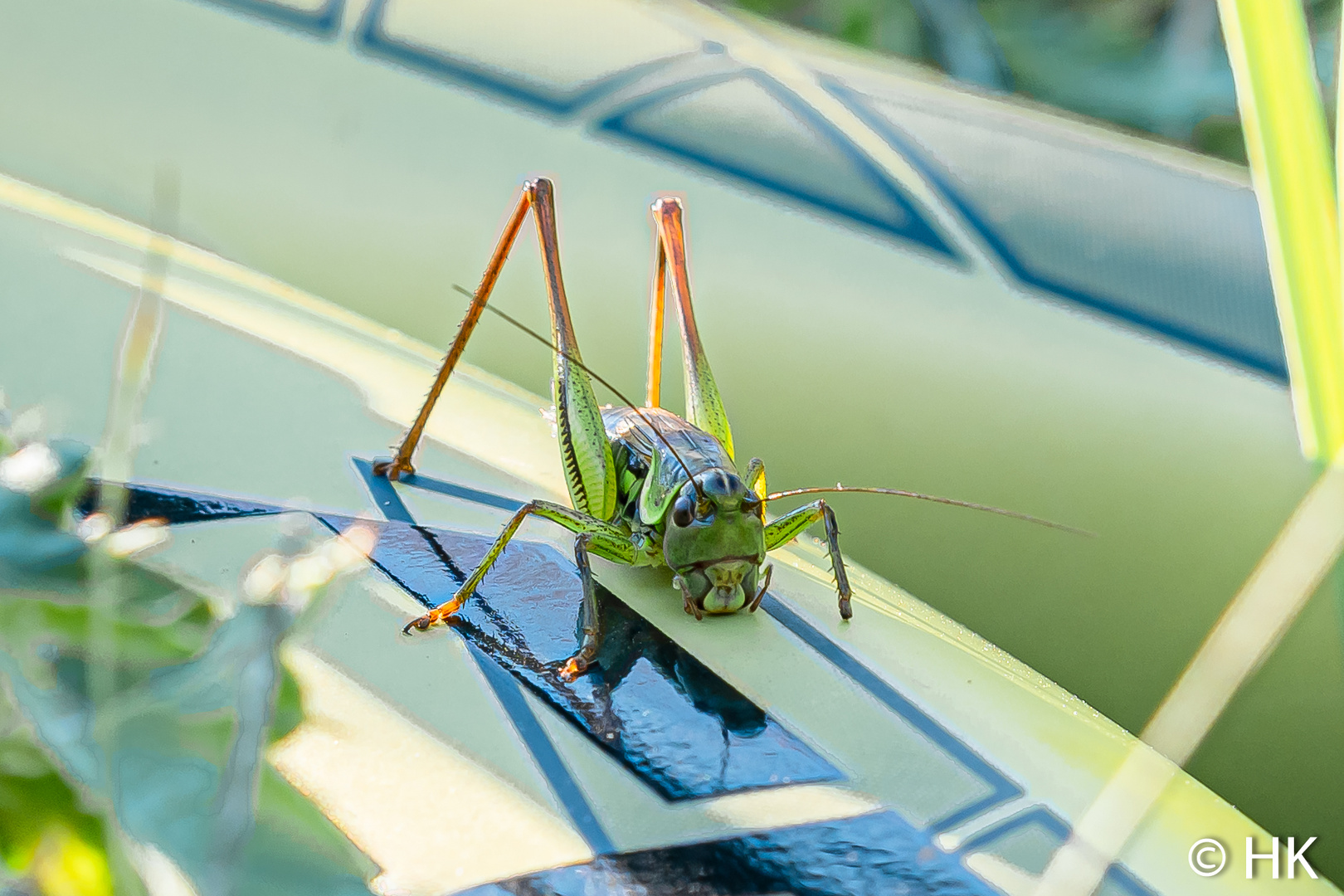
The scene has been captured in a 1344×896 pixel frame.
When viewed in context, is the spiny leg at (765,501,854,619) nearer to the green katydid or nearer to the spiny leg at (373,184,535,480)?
the green katydid

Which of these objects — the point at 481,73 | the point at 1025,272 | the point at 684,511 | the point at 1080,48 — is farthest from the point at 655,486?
the point at 1080,48

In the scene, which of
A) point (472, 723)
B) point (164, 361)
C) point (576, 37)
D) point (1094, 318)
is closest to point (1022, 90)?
point (576, 37)

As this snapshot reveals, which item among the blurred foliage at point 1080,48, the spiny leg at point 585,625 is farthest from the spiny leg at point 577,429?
the blurred foliage at point 1080,48

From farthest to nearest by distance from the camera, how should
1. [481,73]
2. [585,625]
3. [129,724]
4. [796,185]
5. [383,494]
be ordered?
[481,73] → [796,185] → [383,494] → [585,625] → [129,724]

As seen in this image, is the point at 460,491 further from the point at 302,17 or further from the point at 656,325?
the point at 302,17

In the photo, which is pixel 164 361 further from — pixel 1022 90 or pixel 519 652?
pixel 1022 90

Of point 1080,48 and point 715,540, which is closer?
point 715,540

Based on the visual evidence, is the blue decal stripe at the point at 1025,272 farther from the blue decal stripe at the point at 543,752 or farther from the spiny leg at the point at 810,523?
the blue decal stripe at the point at 543,752
